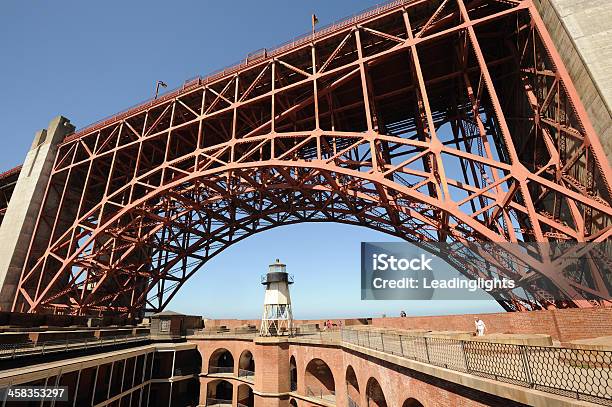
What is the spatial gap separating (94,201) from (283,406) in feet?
103

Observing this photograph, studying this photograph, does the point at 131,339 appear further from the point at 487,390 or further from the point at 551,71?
the point at 551,71

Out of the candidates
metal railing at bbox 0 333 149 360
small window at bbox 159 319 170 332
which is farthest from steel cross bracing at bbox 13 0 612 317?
metal railing at bbox 0 333 149 360

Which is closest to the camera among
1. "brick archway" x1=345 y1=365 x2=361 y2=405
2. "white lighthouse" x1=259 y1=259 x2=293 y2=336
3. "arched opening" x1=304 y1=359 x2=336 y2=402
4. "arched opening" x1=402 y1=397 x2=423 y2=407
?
"arched opening" x1=402 y1=397 x2=423 y2=407

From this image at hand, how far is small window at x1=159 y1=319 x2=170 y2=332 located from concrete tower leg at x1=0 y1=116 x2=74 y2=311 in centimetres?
1318

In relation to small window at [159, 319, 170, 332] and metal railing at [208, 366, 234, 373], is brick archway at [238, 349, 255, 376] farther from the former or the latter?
small window at [159, 319, 170, 332]

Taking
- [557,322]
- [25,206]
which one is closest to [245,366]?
[25,206]

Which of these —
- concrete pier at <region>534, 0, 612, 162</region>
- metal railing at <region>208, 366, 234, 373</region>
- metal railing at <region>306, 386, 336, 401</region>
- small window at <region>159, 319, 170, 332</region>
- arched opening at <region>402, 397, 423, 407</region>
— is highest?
concrete pier at <region>534, 0, 612, 162</region>

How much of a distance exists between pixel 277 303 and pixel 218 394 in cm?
1369

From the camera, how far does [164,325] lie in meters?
33.1

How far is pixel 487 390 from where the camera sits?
6.45 metres

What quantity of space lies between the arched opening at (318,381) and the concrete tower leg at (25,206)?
91.8ft

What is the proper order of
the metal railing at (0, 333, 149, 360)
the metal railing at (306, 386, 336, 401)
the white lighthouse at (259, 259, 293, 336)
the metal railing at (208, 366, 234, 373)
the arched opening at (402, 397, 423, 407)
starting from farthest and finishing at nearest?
1. the metal railing at (208, 366, 234, 373)
2. the white lighthouse at (259, 259, 293, 336)
3. the metal railing at (306, 386, 336, 401)
4. the metal railing at (0, 333, 149, 360)
5. the arched opening at (402, 397, 423, 407)

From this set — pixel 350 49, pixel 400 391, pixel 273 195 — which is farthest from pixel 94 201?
pixel 400 391

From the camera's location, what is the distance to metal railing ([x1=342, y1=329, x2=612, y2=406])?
5168 millimetres
